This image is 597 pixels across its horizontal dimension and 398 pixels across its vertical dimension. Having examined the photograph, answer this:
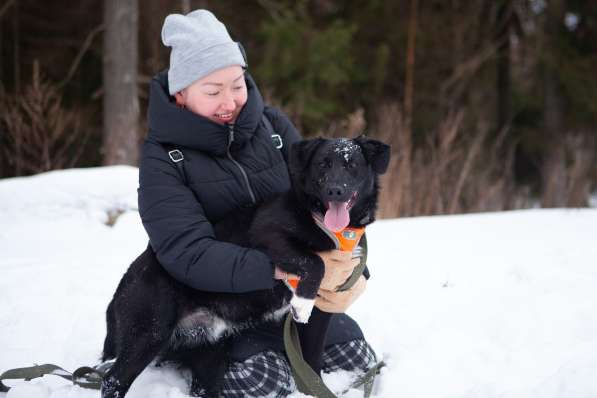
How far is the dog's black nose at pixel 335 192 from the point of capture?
2.08 meters

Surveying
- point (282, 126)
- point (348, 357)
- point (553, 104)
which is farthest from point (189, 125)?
point (553, 104)

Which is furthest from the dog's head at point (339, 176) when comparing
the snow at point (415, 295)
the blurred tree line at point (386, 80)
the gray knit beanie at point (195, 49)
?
the blurred tree line at point (386, 80)

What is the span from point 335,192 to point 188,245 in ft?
1.93

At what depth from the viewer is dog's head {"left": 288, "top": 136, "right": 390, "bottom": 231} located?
6.98 ft

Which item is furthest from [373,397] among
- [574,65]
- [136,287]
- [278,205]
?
[574,65]

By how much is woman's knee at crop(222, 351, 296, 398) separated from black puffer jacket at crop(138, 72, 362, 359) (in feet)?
0.19

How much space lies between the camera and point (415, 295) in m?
3.36

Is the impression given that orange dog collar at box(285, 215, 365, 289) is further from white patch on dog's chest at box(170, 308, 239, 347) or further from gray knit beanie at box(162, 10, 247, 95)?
gray knit beanie at box(162, 10, 247, 95)

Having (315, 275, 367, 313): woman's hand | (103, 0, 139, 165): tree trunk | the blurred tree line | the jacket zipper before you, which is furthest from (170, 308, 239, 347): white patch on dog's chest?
(103, 0, 139, 165): tree trunk

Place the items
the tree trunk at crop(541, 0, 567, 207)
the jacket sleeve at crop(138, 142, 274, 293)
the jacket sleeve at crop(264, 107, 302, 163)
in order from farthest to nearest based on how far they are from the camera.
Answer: the tree trunk at crop(541, 0, 567, 207)
the jacket sleeve at crop(264, 107, 302, 163)
the jacket sleeve at crop(138, 142, 274, 293)

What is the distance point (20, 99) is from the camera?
6059mm

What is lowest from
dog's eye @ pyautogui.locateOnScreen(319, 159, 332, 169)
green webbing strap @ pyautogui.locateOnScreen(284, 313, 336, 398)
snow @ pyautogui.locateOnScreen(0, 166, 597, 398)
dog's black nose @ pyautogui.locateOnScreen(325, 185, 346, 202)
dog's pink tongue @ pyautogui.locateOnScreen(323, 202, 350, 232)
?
snow @ pyautogui.locateOnScreen(0, 166, 597, 398)

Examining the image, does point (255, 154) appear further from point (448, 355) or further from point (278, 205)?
point (448, 355)

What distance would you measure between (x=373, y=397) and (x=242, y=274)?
2.86 ft
